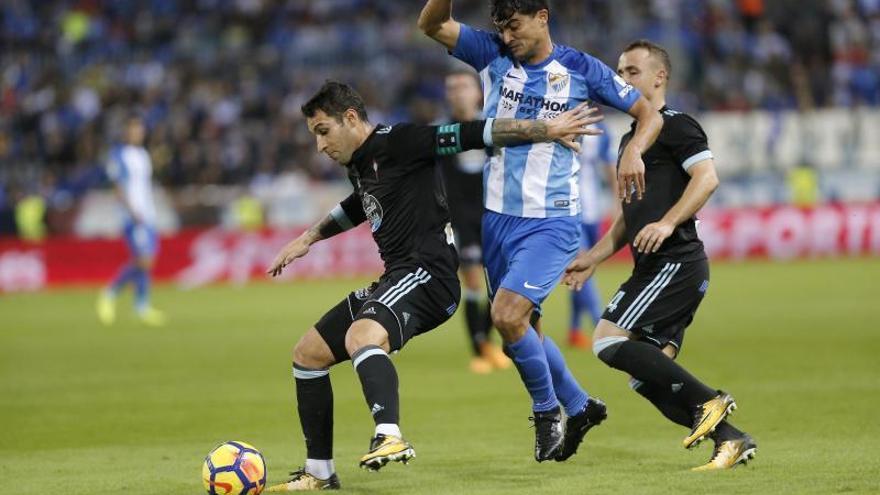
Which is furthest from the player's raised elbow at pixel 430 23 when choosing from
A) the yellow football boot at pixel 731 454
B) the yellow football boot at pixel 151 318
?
the yellow football boot at pixel 151 318

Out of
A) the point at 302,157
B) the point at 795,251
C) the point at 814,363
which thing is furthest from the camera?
the point at 302,157

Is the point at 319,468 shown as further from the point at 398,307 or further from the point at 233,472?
the point at 398,307

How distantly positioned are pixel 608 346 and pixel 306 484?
1.82 meters

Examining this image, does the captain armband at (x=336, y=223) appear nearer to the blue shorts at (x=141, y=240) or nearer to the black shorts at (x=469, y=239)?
the black shorts at (x=469, y=239)

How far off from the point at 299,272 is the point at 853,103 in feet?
38.8

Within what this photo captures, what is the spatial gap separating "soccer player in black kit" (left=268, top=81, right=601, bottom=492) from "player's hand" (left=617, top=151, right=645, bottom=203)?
0.28 metres

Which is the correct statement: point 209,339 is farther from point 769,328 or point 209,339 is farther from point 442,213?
point 442,213

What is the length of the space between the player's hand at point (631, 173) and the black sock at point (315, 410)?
1890mm

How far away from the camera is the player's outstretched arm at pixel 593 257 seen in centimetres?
784

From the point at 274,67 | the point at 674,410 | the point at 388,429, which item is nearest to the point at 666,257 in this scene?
the point at 674,410

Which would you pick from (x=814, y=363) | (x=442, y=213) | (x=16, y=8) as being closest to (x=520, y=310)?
(x=442, y=213)

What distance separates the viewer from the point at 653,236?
7.15 metres

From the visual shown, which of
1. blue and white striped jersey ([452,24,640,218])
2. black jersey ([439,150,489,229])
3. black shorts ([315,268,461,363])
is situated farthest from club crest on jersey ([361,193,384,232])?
black jersey ([439,150,489,229])

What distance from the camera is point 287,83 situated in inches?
1190
